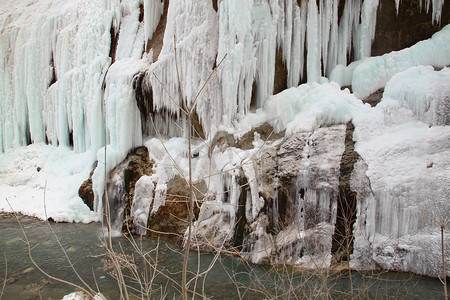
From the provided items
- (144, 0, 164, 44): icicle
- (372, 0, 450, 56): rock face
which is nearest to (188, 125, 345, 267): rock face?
(372, 0, 450, 56): rock face

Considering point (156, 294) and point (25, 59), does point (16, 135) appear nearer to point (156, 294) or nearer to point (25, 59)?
point (25, 59)

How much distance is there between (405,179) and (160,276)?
3975 millimetres

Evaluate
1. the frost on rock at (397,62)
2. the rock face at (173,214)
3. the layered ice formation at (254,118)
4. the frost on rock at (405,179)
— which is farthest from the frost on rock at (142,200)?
the frost on rock at (397,62)

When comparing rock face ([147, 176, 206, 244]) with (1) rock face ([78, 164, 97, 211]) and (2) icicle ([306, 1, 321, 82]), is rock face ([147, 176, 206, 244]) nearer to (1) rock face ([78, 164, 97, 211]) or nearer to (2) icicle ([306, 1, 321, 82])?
(1) rock face ([78, 164, 97, 211])

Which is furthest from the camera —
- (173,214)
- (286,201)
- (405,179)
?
(173,214)

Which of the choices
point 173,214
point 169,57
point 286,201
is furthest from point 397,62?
point 173,214

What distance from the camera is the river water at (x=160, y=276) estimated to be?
4082mm

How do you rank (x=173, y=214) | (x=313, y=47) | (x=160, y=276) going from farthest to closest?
(x=313, y=47)
(x=173, y=214)
(x=160, y=276)

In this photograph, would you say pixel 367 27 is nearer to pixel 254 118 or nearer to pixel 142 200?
pixel 254 118

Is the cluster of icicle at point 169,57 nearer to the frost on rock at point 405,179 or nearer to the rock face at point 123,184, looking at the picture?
the rock face at point 123,184

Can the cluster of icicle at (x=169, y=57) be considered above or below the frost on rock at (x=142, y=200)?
above

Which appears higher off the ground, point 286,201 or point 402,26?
point 402,26

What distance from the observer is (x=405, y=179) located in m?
4.74

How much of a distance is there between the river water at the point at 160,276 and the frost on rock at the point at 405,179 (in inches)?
14.0
